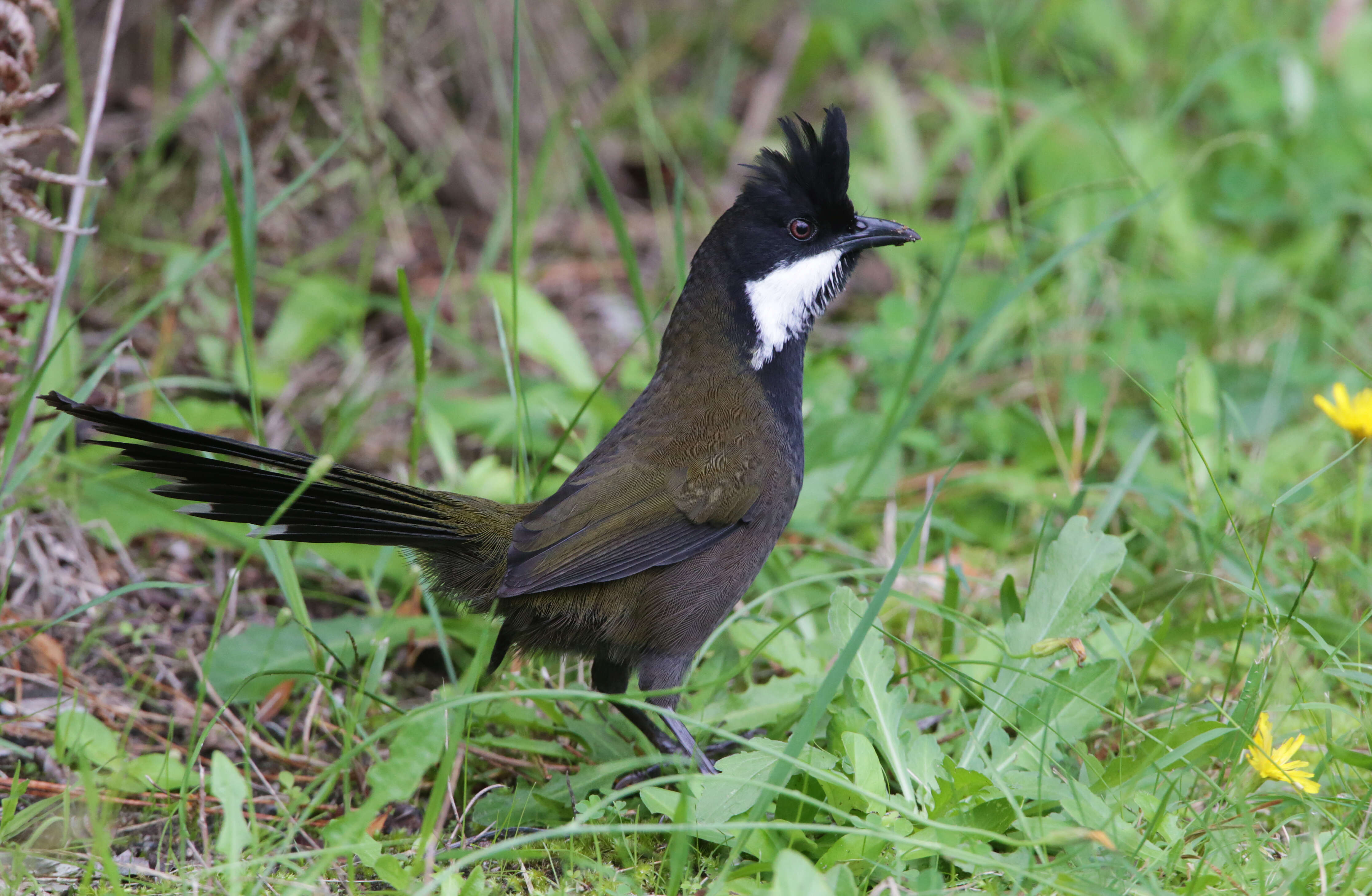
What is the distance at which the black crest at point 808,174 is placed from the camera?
3695 mm

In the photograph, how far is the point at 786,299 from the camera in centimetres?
377

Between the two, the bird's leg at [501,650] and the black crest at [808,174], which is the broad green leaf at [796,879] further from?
the black crest at [808,174]

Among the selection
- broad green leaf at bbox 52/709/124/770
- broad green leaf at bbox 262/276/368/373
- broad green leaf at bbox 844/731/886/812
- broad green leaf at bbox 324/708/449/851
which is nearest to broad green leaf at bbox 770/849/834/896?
broad green leaf at bbox 844/731/886/812

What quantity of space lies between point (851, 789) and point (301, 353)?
376cm

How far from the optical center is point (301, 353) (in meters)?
5.35

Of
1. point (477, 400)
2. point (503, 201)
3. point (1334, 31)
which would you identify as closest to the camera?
point (477, 400)

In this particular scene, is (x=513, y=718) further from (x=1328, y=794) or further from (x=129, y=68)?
(x=129, y=68)

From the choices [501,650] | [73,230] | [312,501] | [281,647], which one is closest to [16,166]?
[73,230]

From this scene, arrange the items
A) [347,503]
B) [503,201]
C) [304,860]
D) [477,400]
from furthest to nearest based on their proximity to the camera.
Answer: [503,201], [477,400], [347,503], [304,860]

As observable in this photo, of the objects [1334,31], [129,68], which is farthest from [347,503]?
[1334,31]

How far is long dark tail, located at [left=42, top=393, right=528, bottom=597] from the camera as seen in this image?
9.45 ft

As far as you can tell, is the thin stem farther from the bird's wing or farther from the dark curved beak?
the dark curved beak

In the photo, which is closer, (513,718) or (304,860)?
(304,860)

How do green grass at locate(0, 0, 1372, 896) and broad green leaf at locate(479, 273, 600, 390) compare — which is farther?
broad green leaf at locate(479, 273, 600, 390)
